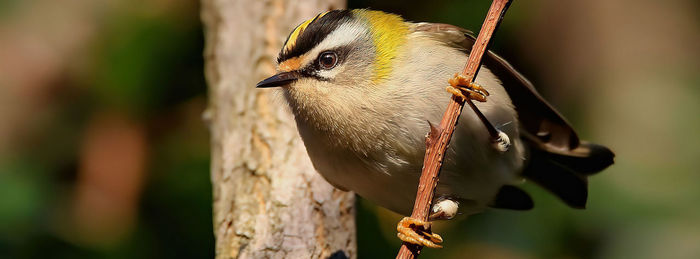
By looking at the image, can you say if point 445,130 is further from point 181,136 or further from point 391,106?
point 181,136

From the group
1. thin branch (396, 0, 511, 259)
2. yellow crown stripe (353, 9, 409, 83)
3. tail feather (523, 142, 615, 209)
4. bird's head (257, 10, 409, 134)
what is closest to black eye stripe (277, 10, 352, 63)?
bird's head (257, 10, 409, 134)

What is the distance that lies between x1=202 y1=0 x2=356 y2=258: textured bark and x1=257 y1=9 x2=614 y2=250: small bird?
0.22 meters

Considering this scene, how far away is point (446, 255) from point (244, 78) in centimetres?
111

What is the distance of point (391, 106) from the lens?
1.99 meters

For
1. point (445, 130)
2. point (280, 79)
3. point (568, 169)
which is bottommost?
point (445, 130)

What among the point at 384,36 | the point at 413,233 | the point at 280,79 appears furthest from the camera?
the point at 384,36

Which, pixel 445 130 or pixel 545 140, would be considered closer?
pixel 445 130

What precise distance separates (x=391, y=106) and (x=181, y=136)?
161cm

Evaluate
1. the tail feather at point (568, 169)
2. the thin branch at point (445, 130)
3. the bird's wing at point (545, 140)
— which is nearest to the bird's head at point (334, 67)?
the bird's wing at point (545, 140)

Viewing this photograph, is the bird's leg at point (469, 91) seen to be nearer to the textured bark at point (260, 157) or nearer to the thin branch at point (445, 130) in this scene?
the thin branch at point (445, 130)

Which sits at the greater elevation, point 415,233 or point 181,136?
point 181,136

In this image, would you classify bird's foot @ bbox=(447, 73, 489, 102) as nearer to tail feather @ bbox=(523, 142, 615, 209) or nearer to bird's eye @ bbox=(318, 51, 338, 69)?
bird's eye @ bbox=(318, 51, 338, 69)

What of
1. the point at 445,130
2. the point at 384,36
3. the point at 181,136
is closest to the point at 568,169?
the point at 384,36

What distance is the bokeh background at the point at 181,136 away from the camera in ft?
9.90
